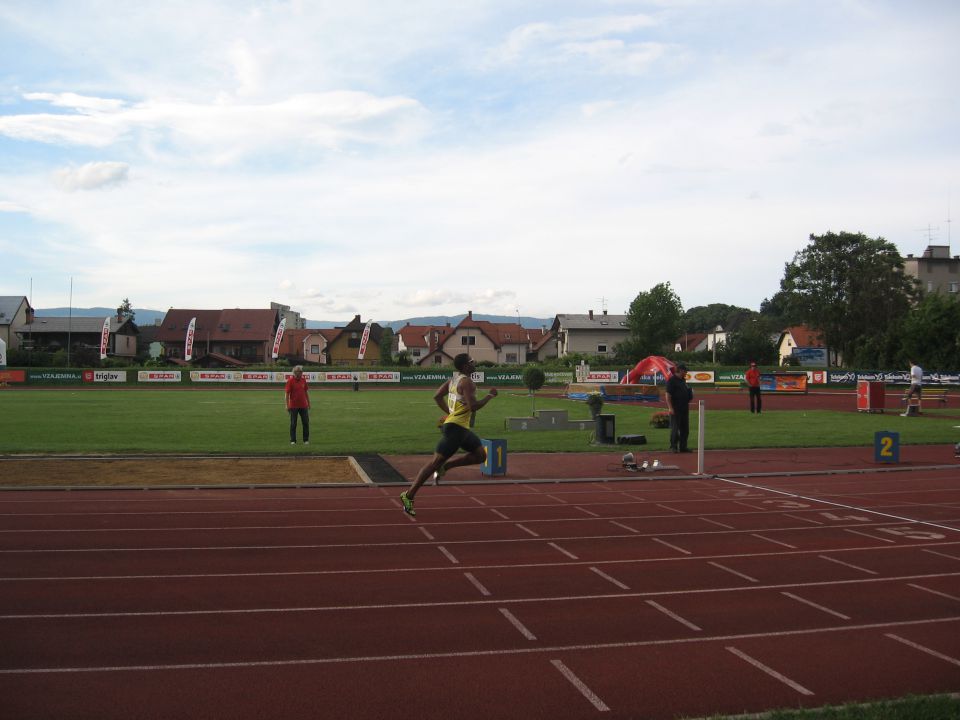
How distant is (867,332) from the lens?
238ft

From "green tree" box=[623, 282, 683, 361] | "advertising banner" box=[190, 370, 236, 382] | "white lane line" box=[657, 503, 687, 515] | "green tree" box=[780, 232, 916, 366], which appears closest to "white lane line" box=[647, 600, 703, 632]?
"white lane line" box=[657, 503, 687, 515]

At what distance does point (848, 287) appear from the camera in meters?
73.6

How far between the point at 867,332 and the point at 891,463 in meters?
61.7

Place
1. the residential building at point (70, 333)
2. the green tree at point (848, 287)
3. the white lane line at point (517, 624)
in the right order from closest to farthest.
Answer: the white lane line at point (517, 624)
the green tree at point (848, 287)
the residential building at point (70, 333)

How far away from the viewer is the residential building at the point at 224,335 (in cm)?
9894

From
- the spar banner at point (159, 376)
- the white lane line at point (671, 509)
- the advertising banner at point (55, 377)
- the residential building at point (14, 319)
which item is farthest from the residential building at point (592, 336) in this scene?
the white lane line at point (671, 509)

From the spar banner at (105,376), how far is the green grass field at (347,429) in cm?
2601

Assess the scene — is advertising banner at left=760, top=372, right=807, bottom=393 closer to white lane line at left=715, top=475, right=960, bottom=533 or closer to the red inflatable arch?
the red inflatable arch

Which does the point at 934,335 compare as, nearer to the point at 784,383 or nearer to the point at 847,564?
the point at 784,383

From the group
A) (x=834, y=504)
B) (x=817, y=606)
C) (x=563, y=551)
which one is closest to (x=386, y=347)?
(x=834, y=504)

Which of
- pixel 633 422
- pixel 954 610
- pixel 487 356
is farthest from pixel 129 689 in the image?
pixel 487 356

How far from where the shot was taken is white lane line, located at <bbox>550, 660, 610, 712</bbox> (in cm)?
500

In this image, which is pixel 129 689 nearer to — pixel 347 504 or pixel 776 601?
pixel 776 601

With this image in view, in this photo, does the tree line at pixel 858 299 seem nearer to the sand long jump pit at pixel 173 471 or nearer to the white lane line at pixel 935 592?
the sand long jump pit at pixel 173 471
